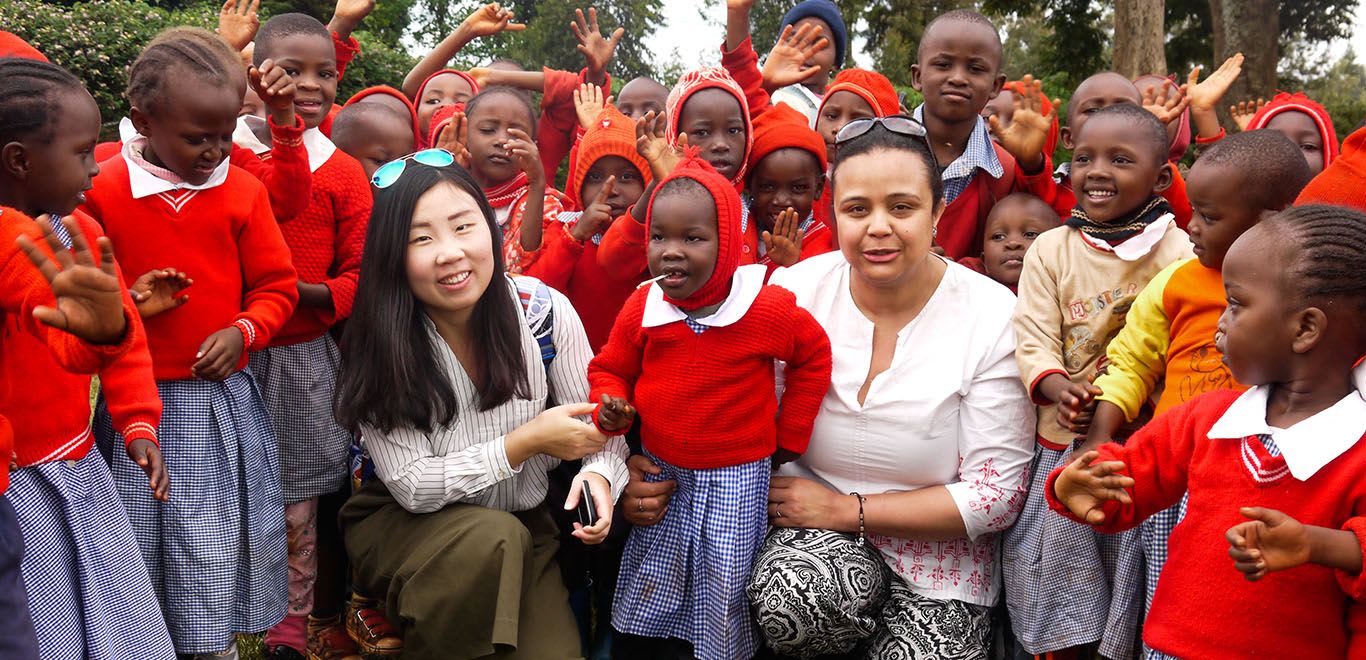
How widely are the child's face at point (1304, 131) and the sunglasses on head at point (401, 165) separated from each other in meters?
3.35

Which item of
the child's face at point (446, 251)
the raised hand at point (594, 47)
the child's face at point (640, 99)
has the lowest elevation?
the child's face at point (446, 251)

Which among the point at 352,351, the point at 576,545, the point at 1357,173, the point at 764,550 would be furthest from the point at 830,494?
the point at 1357,173

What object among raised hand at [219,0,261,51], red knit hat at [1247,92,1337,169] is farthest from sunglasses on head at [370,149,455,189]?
red knit hat at [1247,92,1337,169]

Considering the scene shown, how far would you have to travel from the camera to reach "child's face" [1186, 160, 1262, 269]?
2766 mm

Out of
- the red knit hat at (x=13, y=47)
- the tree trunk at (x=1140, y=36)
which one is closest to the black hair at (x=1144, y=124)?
the red knit hat at (x=13, y=47)

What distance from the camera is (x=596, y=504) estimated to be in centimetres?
303

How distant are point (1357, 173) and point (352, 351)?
3008 mm

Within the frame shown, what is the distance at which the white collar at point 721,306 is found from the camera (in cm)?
301

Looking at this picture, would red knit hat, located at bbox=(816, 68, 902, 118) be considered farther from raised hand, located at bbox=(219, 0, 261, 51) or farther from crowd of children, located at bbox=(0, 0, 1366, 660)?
raised hand, located at bbox=(219, 0, 261, 51)

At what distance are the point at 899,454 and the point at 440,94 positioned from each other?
12.3ft

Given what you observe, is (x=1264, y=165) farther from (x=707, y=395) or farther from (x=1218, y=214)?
(x=707, y=395)

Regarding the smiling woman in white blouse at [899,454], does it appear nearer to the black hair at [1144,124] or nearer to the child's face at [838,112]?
the black hair at [1144,124]

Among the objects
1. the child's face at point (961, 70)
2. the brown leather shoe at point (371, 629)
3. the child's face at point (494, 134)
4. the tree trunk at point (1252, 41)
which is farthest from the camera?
the tree trunk at point (1252, 41)

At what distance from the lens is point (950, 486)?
3076 mm
